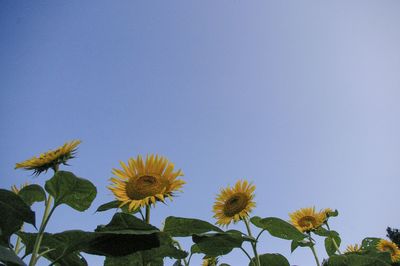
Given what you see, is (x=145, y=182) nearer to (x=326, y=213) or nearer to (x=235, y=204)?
(x=235, y=204)

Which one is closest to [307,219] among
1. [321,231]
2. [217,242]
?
[321,231]

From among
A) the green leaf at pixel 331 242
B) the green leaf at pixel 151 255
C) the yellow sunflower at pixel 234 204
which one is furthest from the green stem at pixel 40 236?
the green leaf at pixel 331 242

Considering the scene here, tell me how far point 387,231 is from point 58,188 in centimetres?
4356

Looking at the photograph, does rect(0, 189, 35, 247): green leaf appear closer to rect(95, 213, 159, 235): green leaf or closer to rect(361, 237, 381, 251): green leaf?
rect(95, 213, 159, 235): green leaf

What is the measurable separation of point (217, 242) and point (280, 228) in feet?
1.61

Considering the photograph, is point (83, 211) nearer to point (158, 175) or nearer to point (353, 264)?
point (158, 175)

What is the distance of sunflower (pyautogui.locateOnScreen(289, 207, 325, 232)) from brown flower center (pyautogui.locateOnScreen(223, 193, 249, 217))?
4.72ft

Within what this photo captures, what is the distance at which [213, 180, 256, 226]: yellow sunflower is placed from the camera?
3.60 metres

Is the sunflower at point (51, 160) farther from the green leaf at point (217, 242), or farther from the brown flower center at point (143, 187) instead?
the green leaf at point (217, 242)

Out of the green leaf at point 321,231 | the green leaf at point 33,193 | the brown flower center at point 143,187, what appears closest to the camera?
the green leaf at point 33,193

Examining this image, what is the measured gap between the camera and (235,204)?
371 centimetres

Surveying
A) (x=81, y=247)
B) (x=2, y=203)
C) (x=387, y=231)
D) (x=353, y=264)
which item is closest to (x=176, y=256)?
(x=81, y=247)

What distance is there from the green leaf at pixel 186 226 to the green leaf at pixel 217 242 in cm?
5

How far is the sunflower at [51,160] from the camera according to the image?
2.50m
